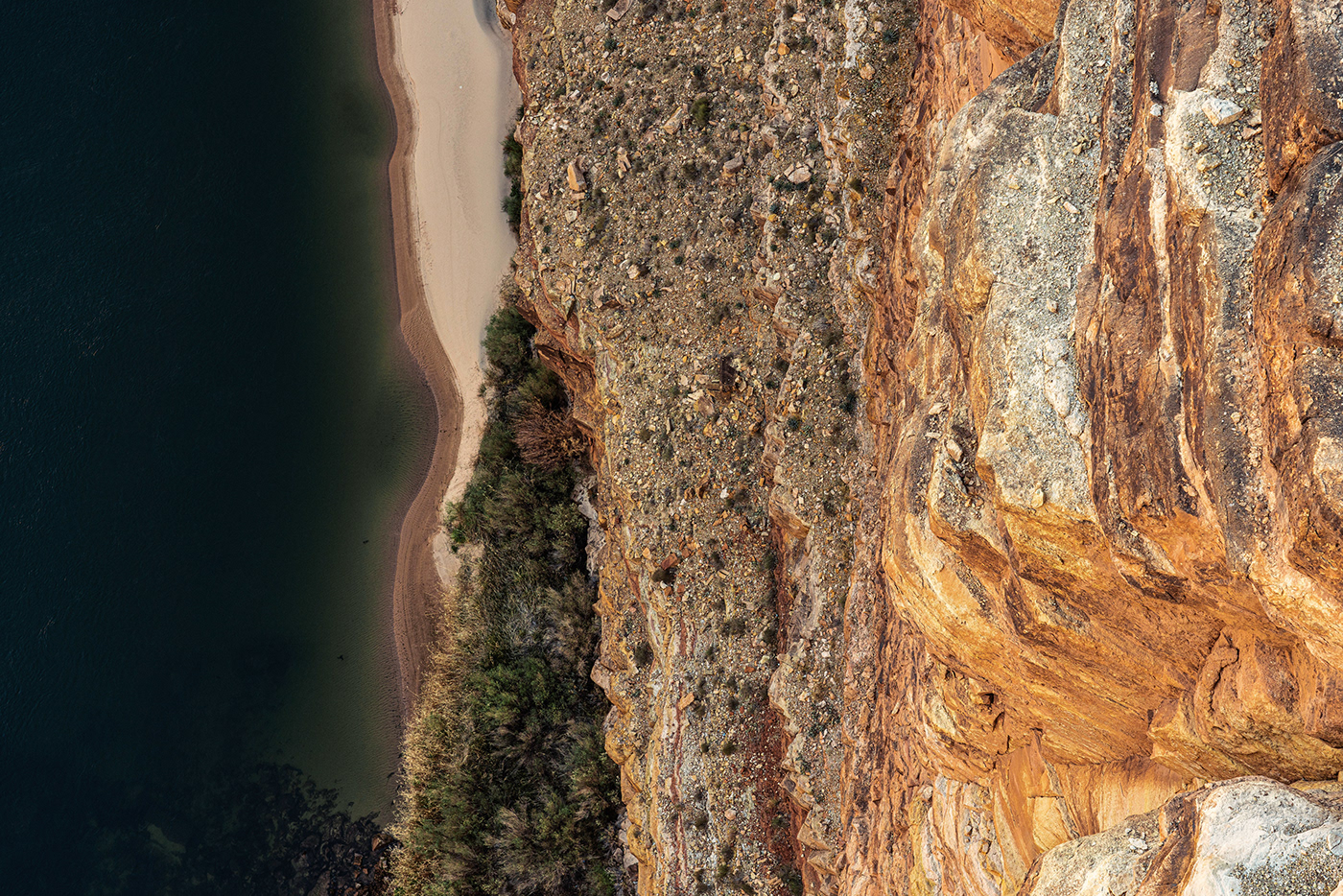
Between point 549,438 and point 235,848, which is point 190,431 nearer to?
point 549,438

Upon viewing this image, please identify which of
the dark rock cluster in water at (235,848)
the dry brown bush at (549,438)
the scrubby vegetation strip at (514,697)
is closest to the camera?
the scrubby vegetation strip at (514,697)

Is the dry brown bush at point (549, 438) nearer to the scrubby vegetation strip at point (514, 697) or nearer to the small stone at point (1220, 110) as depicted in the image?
the scrubby vegetation strip at point (514, 697)

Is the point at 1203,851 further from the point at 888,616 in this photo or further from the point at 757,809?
the point at 757,809

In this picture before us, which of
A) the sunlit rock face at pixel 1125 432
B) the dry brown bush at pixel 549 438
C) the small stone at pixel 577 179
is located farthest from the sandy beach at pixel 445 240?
the sunlit rock face at pixel 1125 432

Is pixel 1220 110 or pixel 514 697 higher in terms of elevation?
pixel 514 697

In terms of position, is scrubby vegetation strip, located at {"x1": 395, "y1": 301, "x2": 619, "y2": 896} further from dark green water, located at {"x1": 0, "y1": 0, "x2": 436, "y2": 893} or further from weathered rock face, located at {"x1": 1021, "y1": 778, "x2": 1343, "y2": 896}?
weathered rock face, located at {"x1": 1021, "y1": 778, "x2": 1343, "y2": 896}

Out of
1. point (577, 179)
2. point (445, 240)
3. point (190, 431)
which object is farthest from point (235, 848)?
point (577, 179)
